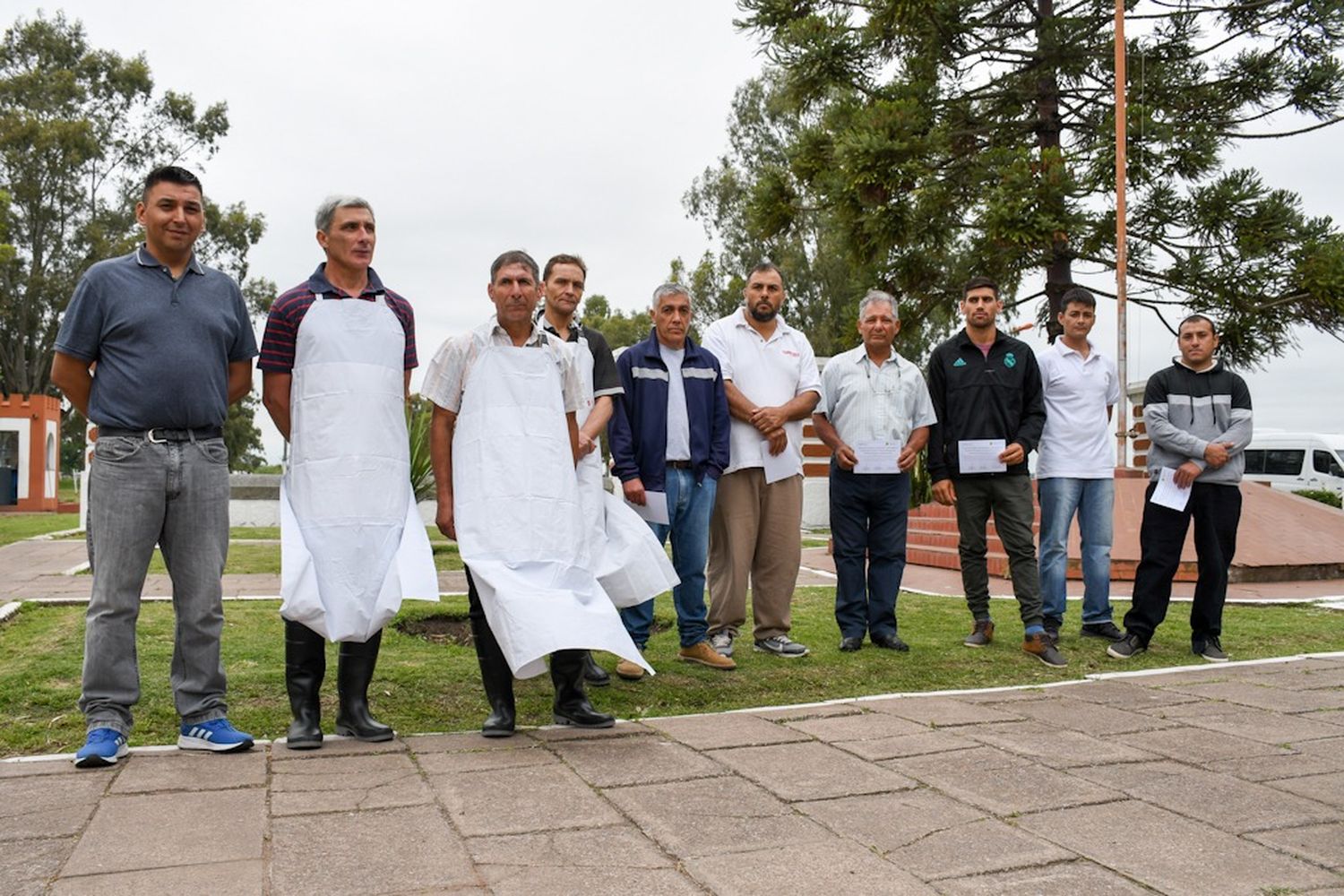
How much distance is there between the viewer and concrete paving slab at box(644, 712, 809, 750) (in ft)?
12.8

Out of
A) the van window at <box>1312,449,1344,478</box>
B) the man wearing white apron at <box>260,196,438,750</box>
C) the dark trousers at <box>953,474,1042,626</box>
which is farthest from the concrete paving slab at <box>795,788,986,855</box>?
the van window at <box>1312,449,1344,478</box>

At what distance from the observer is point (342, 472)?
395 centimetres

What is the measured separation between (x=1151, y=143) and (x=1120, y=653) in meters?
11.8

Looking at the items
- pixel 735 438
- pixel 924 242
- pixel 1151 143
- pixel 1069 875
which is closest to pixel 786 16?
pixel 924 242

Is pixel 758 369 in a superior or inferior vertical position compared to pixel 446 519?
superior

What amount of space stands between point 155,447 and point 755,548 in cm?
283

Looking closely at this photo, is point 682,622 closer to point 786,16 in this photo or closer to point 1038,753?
point 1038,753

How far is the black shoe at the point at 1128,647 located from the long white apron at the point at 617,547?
8.12 ft

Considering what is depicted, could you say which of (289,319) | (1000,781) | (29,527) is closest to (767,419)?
(289,319)

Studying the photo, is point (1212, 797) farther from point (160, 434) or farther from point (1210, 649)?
point (160, 434)

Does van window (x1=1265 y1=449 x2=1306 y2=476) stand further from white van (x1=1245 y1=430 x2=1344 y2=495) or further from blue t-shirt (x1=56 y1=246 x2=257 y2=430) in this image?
blue t-shirt (x1=56 y1=246 x2=257 y2=430)

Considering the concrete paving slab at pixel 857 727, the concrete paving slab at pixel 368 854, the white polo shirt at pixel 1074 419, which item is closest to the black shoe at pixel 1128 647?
the white polo shirt at pixel 1074 419

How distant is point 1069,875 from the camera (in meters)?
2.66

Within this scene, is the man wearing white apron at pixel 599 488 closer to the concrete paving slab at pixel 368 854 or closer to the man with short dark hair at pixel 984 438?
the concrete paving slab at pixel 368 854
